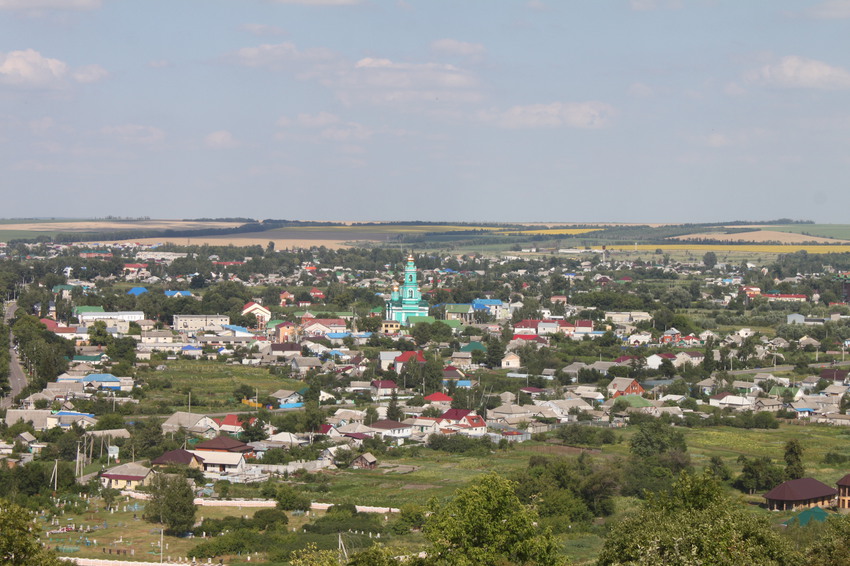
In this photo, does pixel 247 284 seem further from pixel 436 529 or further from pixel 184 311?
pixel 436 529

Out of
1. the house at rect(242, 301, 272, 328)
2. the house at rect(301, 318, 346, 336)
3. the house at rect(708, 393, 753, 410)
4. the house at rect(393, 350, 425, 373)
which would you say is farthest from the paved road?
the house at rect(708, 393, 753, 410)

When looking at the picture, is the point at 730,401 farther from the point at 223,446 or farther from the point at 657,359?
the point at 223,446

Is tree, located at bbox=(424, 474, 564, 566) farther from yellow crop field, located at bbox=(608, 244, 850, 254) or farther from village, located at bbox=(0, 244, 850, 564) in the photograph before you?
yellow crop field, located at bbox=(608, 244, 850, 254)

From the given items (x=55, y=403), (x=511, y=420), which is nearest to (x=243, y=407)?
(x=55, y=403)

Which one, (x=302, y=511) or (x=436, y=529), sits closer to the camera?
(x=436, y=529)

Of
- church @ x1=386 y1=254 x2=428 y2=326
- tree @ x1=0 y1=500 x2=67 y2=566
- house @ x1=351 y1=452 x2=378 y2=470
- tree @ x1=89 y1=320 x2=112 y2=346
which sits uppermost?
tree @ x1=0 y1=500 x2=67 y2=566

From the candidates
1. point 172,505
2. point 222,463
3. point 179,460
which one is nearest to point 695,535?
point 172,505
